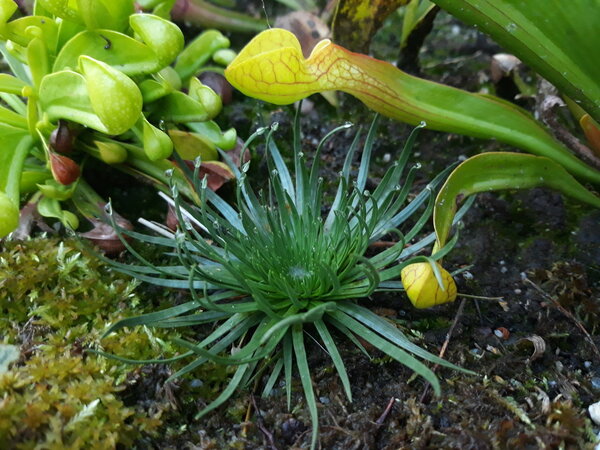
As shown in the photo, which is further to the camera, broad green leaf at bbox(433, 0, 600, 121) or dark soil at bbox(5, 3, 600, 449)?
broad green leaf at bbox(433, 0, 600, 121)

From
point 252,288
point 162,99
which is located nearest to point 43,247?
point 162,99

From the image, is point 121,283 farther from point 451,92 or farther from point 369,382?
point 451,92

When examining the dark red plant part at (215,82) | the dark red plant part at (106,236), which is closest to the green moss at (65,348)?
the dark red plant part at (106,236)

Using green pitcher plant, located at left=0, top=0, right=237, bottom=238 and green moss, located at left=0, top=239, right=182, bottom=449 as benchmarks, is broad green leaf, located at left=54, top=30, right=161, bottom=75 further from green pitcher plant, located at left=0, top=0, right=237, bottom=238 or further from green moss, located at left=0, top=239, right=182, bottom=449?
green moss, located at left=0, top=239, right=182, bottom=449

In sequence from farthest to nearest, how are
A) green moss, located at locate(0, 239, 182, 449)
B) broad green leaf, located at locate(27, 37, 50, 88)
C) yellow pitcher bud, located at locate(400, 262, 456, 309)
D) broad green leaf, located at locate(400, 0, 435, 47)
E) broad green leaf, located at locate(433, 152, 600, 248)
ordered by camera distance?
1. broad green leaf, located at locate(400, 0, 435, 47)
2. broad green leaf, located at locate(27, 37, 50, 88)
3. broad green leaf, located at locate(433, 152, 600, 248)
4. yellow pitcher bud, located at locate(400, 262, 456, 309)
5. green moss, located at locate(0, 239, 182, 449)

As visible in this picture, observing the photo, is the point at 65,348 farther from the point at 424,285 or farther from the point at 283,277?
the point at 424,285

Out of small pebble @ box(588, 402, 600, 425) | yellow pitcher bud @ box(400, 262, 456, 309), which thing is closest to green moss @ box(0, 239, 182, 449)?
yellow pitcher bud @ box(400, 262, 456, 309)

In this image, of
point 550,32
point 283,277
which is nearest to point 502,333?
point 283,277
